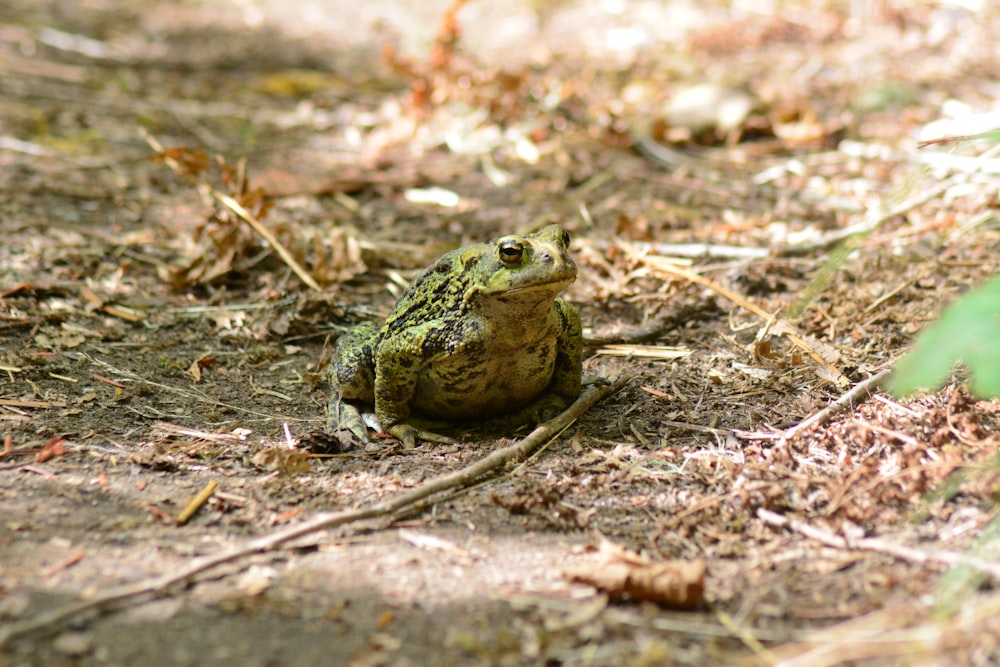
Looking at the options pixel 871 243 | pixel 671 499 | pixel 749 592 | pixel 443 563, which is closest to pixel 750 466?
pixel 671 499

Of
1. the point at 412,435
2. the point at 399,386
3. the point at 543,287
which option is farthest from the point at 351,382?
the point at 543,287

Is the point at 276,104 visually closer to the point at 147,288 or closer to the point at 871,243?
the point at 147,288

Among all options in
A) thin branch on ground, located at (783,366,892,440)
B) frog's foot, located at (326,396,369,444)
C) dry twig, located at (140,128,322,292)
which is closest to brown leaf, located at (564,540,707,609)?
thin branch on ground, located at (783,366,892,440)

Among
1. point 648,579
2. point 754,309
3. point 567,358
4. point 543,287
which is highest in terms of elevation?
point 543,287

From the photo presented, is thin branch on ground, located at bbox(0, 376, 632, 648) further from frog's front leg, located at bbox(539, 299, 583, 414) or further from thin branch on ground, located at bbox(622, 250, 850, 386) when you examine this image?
thin branch on ground, located at bbox(622, 250, 850, 386)

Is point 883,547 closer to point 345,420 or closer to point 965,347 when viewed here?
point 965,347
